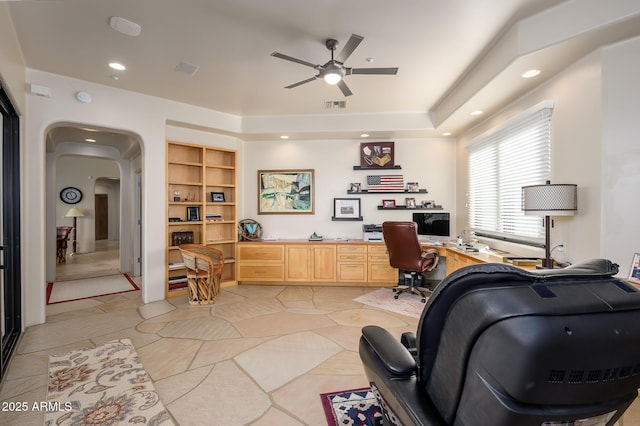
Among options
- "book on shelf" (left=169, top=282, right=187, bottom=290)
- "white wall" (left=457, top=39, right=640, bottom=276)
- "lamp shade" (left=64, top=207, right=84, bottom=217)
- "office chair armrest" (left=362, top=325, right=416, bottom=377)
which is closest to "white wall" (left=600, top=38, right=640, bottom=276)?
"white wall" (left=457, top=39, right=640, bottom=276)

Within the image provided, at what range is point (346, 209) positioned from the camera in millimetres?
5395

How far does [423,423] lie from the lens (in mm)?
840

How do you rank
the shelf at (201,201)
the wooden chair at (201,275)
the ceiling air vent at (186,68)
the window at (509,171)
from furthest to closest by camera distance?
the shelf at (201,201) → the wooden chair at (201,275) → the ceiling air vent at (186,68) → the window at (509,171)

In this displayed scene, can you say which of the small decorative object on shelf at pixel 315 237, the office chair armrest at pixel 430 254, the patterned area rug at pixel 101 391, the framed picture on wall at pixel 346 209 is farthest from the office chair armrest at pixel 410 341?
the framed picture on wall at pixel 346 209

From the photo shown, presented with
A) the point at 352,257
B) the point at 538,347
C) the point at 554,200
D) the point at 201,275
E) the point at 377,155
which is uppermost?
the point at 377,155

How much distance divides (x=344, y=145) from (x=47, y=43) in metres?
4.06

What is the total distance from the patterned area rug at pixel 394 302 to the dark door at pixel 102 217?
35.8ft

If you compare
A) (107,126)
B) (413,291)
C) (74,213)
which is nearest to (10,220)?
(107,126)

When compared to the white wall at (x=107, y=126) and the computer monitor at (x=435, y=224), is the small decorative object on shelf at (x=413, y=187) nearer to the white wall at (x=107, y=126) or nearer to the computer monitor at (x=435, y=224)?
the computer monitor at (x=435, y=224)

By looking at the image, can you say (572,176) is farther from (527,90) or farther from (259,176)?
(259,176)

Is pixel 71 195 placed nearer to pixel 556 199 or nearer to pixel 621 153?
pixel 556 199

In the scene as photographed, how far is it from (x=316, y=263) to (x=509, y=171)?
3.09m

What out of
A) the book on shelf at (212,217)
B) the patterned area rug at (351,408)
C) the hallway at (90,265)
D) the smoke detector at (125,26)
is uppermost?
the smoke detector at (125,26)

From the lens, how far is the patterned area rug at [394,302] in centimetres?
380
